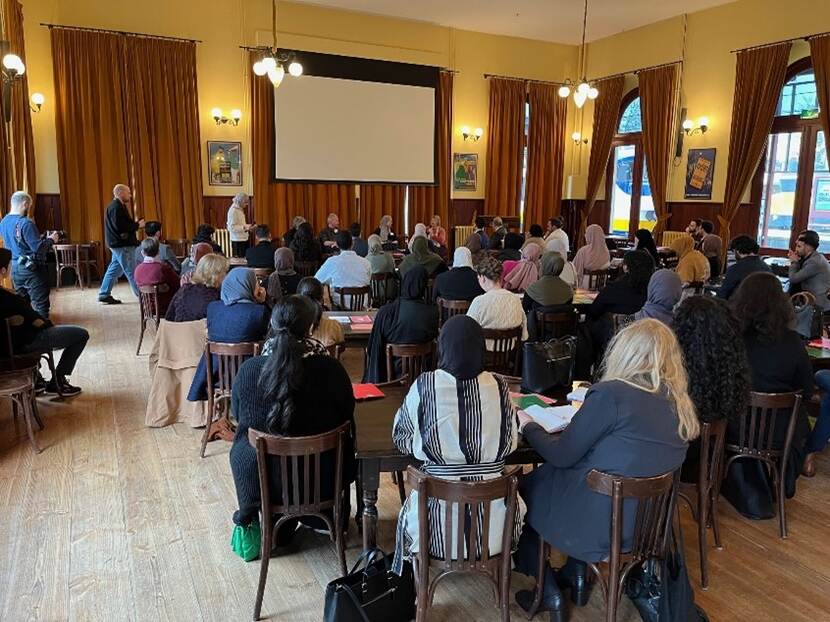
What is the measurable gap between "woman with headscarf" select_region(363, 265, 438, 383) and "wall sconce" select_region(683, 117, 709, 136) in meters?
8.91

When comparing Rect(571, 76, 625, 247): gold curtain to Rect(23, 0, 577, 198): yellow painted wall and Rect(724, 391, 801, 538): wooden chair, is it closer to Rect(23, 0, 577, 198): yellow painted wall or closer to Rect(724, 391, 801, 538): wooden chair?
Rect(23, 0, 577, 198): yellow painted wall

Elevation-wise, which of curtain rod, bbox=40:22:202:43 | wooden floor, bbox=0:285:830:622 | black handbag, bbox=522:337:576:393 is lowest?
wooden floor, bbox=0:285:830:622

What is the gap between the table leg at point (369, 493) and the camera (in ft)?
8.10

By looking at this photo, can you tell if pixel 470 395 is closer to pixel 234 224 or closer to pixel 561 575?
pixel 561 575

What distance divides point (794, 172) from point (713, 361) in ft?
29.6

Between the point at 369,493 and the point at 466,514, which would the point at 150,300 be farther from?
the point at 466,514

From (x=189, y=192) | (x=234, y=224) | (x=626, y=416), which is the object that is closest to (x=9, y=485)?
(x=626, y=416)

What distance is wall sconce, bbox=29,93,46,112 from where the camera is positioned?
9.46 meters

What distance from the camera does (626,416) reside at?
6.74 feet

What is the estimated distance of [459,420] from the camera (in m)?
2.12

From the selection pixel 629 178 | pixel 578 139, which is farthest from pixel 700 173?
pixel 578 139

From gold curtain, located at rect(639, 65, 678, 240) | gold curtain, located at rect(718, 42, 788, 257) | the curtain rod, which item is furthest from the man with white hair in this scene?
gold curtain, located at rect(718, 42, 788, 257)

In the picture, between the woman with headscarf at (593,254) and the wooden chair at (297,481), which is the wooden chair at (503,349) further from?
the woman with headscarf at (593,254)

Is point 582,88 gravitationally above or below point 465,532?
above
